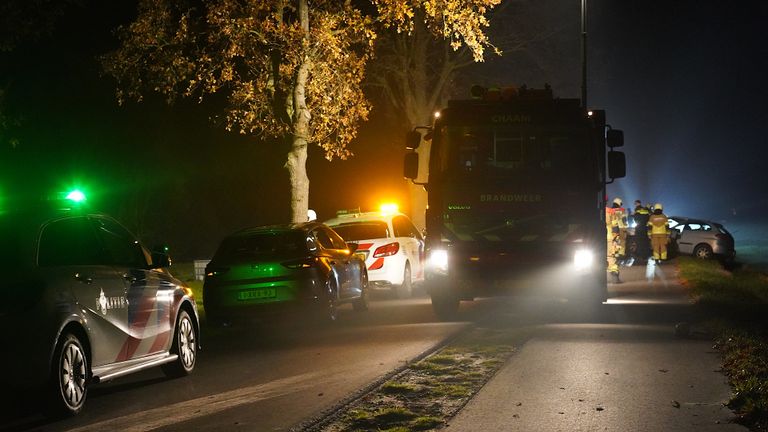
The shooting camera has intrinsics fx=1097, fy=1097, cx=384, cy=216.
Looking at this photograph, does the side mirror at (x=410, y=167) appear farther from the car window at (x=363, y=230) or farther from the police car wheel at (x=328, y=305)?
the car window at (x=363, y=230)

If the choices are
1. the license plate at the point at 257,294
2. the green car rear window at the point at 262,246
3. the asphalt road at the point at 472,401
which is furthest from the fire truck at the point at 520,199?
the license plate at the point at 257,294

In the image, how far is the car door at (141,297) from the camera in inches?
396

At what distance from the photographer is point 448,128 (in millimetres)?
15961

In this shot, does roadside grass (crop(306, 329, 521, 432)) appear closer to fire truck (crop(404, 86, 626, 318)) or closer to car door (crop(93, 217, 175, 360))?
car door (crop(93, 217, 175, 360))

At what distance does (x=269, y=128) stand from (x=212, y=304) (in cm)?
874

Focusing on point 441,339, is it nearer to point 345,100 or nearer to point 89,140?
point 345,100

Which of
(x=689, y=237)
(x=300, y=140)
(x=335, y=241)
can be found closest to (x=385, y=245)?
(x=300, y=140)

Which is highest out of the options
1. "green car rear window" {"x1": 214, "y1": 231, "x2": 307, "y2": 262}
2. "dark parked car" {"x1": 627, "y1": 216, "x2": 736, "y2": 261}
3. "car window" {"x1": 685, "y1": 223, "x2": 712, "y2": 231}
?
"car window" {"x1": 685, "y1": 223, "x2": 712, "y2": 231}

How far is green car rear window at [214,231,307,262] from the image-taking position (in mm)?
15727

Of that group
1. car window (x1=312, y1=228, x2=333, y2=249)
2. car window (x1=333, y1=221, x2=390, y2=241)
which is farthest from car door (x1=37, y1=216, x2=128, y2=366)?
car window (x1=333, y1=221, x2=390, y2=241)

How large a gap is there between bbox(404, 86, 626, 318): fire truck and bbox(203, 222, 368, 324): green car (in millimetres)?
1823

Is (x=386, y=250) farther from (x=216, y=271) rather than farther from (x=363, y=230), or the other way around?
(x=216, y=271)

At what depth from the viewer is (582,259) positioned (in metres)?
15.7

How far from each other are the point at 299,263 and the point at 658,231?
19634 mm
